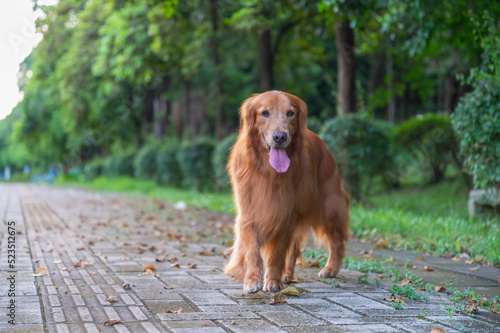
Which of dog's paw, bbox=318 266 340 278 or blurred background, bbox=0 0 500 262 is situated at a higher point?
blurred background, bbox=0 0 500 262

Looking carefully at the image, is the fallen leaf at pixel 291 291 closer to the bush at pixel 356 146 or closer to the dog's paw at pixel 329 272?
the dog's paw at pixel 329 272

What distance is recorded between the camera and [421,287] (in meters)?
4.36

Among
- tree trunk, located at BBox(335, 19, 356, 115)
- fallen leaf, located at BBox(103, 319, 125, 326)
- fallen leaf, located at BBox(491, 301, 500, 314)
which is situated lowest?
fallen leaf, located at BBox(491, 301, 500, 314)

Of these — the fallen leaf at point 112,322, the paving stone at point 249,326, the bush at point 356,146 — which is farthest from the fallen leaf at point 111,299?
the bush at point 356,146

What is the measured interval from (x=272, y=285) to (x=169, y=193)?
1292 cm

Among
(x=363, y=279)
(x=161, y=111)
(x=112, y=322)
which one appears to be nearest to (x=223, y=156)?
(x=363, y=279)

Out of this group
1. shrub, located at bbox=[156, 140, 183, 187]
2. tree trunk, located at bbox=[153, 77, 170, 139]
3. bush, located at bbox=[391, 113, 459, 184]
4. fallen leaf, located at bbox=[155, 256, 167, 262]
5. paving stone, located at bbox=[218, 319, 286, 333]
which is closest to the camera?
paving stone, located at bbox=[218, 319, 286, 333]

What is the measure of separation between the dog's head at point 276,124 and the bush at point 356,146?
5.42m

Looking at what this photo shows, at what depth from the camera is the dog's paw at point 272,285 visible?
4.20 meters

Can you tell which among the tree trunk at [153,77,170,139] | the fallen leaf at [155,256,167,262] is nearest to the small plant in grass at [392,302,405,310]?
the fallen leaf at [155,256,167,262]

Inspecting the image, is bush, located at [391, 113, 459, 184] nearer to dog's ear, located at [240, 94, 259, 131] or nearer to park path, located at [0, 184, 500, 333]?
park path, located at [0, 184, 500, 333]

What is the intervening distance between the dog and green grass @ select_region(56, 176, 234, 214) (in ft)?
14.2

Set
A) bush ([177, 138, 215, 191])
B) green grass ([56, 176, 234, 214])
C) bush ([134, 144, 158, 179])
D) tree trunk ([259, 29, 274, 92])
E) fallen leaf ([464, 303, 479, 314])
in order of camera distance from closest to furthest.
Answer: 1. fallen leaf ([464, 303, 479, 314])
2. green grass ([56, 176, 234, 214])
3. tree trunk ([259, 29, 274, 92])
4. bush ([177, 138, 215, 191])
5. bush ([134, 144, 158, 179])

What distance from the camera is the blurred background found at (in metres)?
9.05
